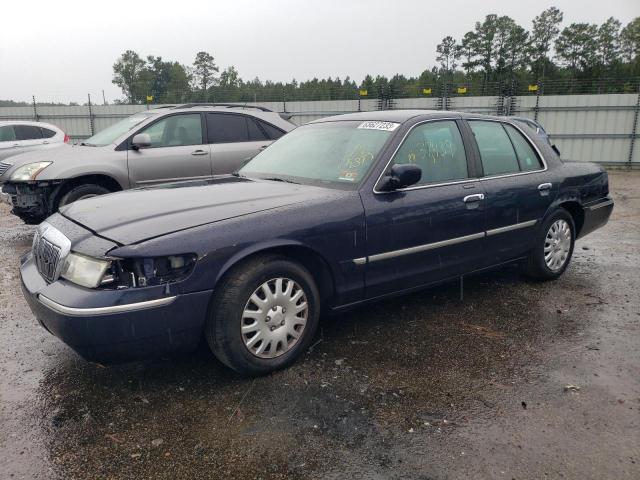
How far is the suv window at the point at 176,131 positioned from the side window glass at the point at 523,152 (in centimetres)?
433

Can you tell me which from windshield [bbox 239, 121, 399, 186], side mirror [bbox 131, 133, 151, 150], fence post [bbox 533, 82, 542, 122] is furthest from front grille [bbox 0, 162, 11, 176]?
fence post [bbox 533, 82, 542, 122]

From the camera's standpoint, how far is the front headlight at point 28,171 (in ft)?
21.2

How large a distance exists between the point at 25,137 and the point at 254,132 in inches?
295

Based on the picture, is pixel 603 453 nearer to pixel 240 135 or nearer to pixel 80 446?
pixel 80 446

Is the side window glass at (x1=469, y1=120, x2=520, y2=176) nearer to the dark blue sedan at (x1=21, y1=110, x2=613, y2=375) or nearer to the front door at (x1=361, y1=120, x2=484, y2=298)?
the dark blue sedan at (x1=21, y1=110, x2=613, y2=375)

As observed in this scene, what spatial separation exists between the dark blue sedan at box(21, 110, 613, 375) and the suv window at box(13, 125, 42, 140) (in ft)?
33.3

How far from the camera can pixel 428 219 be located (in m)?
Answer: 3.80

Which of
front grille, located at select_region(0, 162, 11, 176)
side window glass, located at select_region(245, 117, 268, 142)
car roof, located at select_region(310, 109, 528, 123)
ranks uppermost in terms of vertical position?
car roof, located at select_region(310, 109, 528, 123)

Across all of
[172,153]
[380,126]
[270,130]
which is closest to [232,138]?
[270,130]

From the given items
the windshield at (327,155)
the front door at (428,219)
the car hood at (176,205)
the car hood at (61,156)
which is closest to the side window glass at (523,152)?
the front door at (428,219)

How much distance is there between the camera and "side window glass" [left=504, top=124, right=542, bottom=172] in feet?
15.6

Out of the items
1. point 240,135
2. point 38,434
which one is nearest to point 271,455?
point 38,434

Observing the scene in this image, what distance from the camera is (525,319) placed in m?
4.19

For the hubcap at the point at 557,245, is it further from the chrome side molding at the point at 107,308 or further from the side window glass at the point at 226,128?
the side window glass at the point at 226,128
